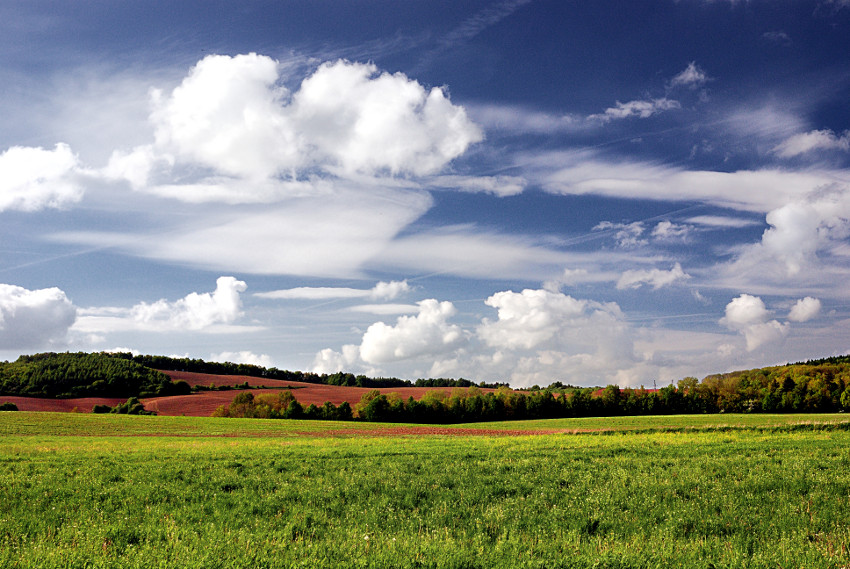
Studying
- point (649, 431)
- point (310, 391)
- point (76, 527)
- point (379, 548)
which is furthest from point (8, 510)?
point (310, 391)

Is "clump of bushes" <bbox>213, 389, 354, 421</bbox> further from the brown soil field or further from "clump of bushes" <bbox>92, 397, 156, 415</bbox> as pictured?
the brown soil field

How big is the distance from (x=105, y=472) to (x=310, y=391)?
339 ft

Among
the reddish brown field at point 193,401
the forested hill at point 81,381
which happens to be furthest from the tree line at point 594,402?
the forested hill at point 81,381

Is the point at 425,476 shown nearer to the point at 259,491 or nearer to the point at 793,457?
the point at 259,491

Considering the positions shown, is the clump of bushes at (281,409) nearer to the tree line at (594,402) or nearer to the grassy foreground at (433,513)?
the tree line at (594,402)

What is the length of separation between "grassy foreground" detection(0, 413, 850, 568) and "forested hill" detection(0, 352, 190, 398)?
134 meters

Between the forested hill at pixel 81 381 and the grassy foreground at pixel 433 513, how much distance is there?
440 feet

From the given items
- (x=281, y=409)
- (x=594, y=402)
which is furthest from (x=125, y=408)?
(x=594, y=402)

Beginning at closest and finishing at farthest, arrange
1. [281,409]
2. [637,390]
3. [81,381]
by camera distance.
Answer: [281,409], [637,390], [81,381]

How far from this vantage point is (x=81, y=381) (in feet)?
466

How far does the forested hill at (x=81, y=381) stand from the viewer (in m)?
138

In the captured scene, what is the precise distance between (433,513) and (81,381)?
161999mm

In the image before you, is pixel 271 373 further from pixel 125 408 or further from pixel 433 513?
pixel 433 513

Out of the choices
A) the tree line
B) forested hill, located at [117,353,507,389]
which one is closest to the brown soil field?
the tree line
